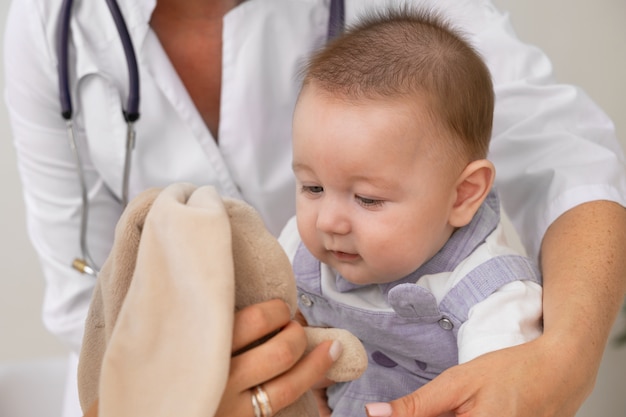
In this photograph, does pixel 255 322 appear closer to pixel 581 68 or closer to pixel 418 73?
pixel 418 73

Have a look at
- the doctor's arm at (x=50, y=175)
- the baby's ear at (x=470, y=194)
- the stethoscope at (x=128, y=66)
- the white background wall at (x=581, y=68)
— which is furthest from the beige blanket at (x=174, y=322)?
the white background wall at (x=581, y=68)

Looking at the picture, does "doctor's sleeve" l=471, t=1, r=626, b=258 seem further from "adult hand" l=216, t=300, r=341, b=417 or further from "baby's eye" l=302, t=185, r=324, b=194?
"adult hand" l=216, t=300, r=341, b=417

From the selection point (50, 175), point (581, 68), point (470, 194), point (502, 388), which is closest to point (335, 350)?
point (502, 388)

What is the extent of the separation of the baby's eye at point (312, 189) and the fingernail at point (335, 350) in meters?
0.19

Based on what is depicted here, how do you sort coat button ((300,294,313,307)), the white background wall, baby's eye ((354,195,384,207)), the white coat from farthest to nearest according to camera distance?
the white background wall < the white coat < coat button ((300,294,313,307)) < baby's eye ((354,195,384,207))

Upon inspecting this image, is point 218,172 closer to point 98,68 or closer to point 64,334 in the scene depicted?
point 98,68

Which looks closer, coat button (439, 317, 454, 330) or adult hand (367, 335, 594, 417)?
adult hand (367, 335, 594, 417)

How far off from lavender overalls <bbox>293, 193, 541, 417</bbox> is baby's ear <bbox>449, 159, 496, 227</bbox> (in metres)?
0.03

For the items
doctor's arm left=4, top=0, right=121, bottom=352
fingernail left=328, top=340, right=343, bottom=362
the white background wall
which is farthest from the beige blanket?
the white background wall

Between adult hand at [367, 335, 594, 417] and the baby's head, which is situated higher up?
the baby's head

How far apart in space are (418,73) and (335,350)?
0.31 m

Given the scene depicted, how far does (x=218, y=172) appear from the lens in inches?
46.8

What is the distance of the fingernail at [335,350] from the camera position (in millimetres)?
747

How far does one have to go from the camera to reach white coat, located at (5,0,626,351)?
43.8 inches
